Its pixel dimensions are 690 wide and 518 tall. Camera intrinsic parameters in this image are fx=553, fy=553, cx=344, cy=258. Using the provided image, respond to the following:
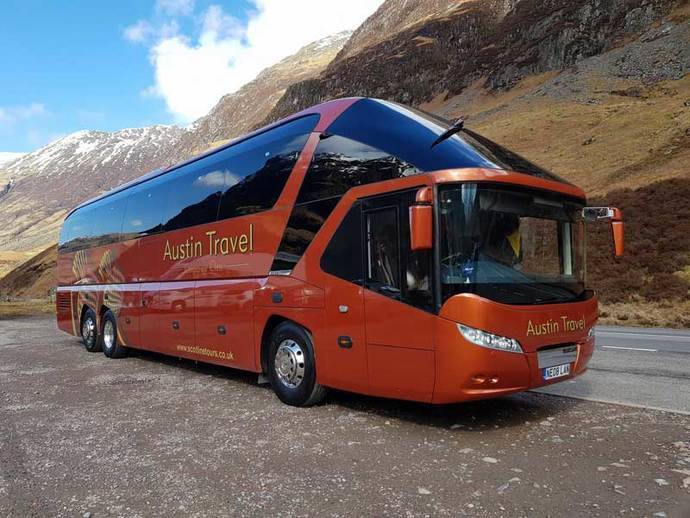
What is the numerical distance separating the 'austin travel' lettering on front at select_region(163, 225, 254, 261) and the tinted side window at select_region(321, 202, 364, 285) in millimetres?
1787

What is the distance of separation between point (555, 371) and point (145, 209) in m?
8.41

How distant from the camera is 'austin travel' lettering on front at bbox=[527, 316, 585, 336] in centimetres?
529

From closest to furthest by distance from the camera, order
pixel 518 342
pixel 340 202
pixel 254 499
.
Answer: pixel 254 499 < pixel 518 342 < pixel 340 202

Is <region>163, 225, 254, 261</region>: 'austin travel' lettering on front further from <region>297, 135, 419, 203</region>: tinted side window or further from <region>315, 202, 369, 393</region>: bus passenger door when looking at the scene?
<region>315, 202, 369, 393</region>: bus passenger door

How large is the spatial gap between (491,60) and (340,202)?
88.0m

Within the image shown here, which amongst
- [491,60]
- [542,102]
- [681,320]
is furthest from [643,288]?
[491,60]

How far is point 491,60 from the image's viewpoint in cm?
8575

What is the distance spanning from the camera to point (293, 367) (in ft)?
22.4

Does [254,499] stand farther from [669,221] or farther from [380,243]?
[669,221]

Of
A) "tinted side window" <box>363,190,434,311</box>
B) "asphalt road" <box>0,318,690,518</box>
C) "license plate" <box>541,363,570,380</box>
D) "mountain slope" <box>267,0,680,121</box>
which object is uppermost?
"mountain slope" <box>267,0,680,121</box>

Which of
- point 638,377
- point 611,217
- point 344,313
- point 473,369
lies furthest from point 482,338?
point 638,377

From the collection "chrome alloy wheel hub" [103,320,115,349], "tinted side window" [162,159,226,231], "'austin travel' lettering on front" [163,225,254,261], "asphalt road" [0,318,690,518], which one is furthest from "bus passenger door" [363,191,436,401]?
"chrome alloy wheel hub" [103,320,115,349]

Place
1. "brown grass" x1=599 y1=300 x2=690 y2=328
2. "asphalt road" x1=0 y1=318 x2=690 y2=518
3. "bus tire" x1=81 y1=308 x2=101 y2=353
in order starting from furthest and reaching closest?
"brown grass" x1=599 y1=300 x2=690 y2=328 < "bus tire" x1=81 y1=308 x2=101 y2=353 < "asphalt road" x1=0 y1=318 x2=690 y2=518

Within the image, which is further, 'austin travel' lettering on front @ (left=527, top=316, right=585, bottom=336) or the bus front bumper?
'austin travel' lettering on front @ (left=527, top=316, right=585, bottom=336)
